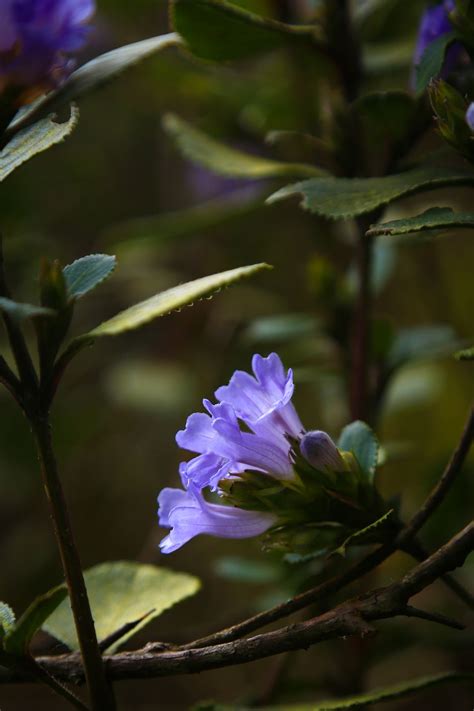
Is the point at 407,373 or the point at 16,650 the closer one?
the point at 16,650

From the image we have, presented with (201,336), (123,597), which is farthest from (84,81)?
(201,336)

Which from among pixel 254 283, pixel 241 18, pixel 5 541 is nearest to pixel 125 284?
pixel 254 283

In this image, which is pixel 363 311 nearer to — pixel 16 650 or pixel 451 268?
pixel 16 650

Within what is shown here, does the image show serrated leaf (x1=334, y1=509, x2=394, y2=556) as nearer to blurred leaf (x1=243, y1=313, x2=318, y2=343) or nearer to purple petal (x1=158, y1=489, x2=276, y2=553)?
purple petal (x1=158, y1=489, x2=276, y2=553)

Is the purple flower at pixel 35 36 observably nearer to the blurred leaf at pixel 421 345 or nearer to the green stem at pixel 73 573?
the green stem at pixel 73 573

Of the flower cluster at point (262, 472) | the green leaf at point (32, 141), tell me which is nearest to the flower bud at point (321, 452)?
the flower cluster at point (262, 472)

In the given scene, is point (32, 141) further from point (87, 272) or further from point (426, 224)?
point (426, 224)
